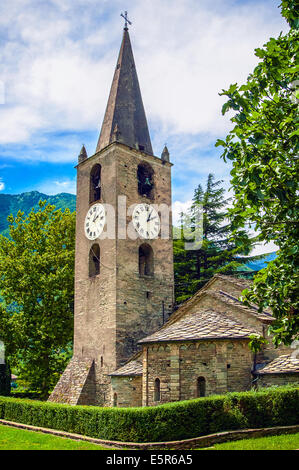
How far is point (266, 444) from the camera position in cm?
1129

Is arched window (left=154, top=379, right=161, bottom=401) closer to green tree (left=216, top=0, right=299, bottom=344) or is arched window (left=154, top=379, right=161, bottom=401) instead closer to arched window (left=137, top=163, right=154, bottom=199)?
green tree (left=216, top=0, right=299, bottom=344)

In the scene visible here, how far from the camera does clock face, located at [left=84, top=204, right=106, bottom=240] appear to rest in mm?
22438

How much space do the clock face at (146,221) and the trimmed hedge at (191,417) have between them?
10.5 metres

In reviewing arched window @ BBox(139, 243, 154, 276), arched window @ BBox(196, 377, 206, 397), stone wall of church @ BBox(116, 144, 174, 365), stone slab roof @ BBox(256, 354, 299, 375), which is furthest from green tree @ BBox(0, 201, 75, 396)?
stone slab roof @ BBox(256, 354, 299, 375)

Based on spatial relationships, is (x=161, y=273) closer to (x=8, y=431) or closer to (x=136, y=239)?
(x=136, y=239)

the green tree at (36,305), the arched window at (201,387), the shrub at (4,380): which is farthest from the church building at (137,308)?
the shrub at (4,380)

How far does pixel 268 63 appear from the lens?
27.8 ft

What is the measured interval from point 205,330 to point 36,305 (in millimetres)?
13783

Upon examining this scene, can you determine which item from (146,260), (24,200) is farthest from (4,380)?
(24,200)

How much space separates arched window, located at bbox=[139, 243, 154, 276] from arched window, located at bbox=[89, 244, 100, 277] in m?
2.30

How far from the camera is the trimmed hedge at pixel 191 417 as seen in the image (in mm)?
12047

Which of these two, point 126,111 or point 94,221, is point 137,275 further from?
point 126,111
